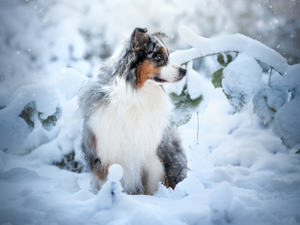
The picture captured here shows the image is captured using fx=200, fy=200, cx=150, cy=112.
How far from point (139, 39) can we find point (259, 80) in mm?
1081

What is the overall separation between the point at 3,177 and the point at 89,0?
2224mm

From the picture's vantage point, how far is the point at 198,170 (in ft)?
6.33

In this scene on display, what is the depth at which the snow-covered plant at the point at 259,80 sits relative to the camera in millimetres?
1583

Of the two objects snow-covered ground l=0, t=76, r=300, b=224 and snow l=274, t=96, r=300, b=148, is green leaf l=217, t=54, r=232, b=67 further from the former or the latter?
snow-covered ground l=0, t=76, r=300, b=224

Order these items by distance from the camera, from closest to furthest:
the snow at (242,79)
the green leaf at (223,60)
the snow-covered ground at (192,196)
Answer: the snow-covered ground at (192,196) → the snow at (242,79) → the green leaf at (223,60)

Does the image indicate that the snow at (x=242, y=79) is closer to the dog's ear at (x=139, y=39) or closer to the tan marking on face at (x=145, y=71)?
the tan marking on face at (x=145, y=71)

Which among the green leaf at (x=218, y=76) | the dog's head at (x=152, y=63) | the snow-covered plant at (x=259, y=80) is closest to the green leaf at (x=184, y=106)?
the green leaf at (x=218, y=76)

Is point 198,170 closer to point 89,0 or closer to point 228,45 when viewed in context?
point 228,45

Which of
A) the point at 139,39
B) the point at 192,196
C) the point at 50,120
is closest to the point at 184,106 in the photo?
the point at 139,39

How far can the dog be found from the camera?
1582mm

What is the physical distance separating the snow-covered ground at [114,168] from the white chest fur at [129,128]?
309mm

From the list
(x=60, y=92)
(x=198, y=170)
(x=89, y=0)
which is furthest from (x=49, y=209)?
(x=89, y=0)

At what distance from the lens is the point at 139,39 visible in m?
1.52

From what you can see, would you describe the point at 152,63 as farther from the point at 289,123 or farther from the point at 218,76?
the point at 289,123
